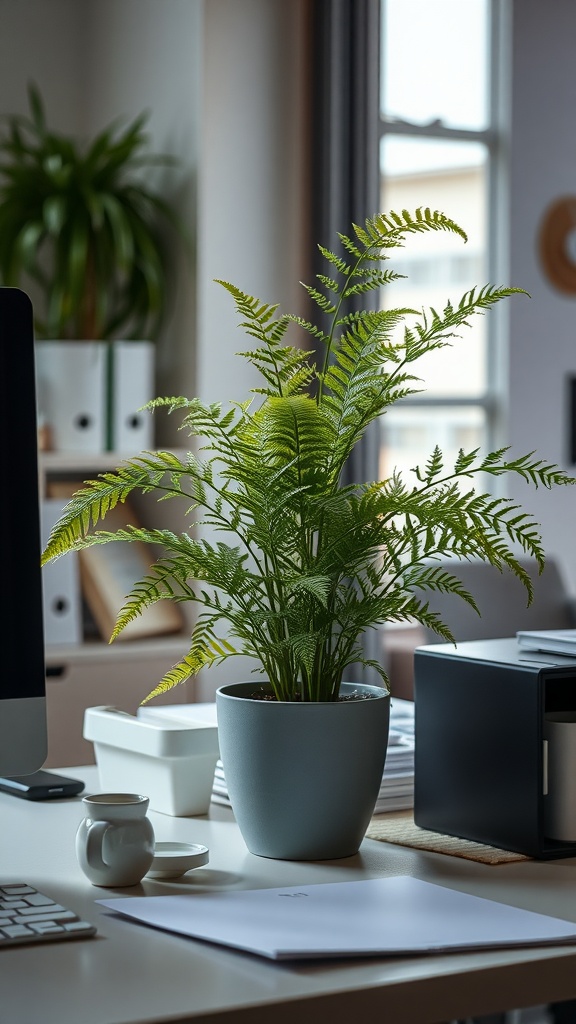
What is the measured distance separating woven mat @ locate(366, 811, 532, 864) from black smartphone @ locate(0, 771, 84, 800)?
34cm

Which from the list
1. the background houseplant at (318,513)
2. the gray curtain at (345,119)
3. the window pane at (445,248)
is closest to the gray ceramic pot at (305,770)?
the background houseplant at (318,513)

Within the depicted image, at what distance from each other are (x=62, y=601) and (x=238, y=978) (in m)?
2.29

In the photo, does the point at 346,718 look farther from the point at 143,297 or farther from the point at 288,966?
the point at 143,297

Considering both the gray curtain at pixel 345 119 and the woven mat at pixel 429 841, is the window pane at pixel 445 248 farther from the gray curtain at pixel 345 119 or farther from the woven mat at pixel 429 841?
the woven mat at pixel 429 841

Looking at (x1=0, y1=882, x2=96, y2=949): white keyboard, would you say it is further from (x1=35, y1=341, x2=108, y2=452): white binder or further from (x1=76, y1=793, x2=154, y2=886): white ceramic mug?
(x1=35, y1=341, x2=108, y2=452): white binder

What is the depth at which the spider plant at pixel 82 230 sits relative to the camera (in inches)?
122

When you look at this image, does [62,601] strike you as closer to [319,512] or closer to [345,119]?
[345,119]

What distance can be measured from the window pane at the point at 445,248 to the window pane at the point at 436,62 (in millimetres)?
110

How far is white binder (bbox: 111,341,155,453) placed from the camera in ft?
10.4

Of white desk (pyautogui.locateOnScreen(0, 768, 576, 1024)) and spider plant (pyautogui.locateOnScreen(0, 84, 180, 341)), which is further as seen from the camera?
spider plant (pyautogui.locateOnScreen(0, 84, 180, 341))

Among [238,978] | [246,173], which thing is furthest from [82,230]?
[238,978]

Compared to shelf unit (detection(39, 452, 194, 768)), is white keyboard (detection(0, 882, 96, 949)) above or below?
above

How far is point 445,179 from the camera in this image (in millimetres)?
4520

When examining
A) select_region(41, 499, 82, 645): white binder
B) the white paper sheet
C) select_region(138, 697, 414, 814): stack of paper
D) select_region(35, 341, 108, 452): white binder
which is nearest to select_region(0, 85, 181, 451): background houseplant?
select_region(35, 341, 108, 452): white binder
